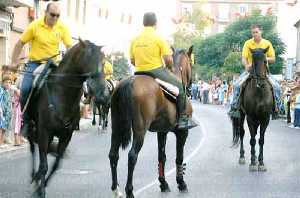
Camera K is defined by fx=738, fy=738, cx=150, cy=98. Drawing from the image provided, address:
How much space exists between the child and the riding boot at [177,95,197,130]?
725 cm

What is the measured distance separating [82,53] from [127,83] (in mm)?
796

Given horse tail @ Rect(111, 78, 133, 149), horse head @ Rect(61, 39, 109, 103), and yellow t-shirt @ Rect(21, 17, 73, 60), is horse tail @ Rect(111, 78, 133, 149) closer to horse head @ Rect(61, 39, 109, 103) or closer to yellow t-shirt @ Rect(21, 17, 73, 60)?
horse head @ Rect(61, 39, 109, 103)

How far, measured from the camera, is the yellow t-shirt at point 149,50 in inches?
413

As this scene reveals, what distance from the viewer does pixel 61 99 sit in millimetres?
9891

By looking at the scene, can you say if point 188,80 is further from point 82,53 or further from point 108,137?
point 108,137

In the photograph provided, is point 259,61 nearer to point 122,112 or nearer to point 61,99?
point 122,112

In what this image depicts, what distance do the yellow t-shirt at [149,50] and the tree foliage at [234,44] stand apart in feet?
183

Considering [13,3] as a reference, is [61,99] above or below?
below

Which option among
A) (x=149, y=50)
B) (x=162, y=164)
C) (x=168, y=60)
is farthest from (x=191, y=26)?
(x=149, y=50)

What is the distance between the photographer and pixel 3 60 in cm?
2972

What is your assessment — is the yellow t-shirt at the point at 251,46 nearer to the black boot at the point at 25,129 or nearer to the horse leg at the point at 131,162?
the horse leg at the point at 131,162

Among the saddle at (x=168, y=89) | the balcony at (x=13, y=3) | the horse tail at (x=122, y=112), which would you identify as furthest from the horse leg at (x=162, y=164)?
the balcony at (x=13, y=3)

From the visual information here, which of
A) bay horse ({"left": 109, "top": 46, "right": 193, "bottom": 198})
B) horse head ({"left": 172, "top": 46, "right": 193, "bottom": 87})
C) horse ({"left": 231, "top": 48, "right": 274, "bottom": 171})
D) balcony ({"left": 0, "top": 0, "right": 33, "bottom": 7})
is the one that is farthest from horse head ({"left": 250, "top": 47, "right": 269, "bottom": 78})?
balcony ({"left": 0, "top": 0, "right": 33, "bottom": 7})

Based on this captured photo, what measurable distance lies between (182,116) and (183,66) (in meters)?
1.24
